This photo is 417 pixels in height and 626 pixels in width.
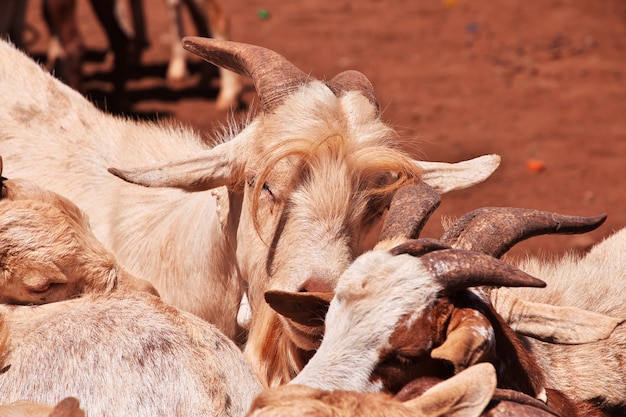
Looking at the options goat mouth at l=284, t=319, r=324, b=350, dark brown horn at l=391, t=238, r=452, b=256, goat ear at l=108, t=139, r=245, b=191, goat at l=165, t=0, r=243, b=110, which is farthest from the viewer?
goat at l=165, t=0, r=243, b=110

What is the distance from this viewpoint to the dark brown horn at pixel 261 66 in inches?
167

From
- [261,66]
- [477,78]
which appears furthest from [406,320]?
[477,78]

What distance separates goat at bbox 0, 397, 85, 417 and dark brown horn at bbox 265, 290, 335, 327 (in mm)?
832

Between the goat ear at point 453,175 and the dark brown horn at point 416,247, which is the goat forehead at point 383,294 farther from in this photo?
the goat ear at point 453,175

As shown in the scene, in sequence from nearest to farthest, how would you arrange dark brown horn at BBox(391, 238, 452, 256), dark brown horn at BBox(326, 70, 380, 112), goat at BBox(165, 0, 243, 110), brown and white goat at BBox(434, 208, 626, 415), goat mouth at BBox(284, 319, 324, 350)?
dark brown horn at BBox(391, 238, 452, 256) → brown and white goat at BBox(434, 208, 626, 415) → goat mouth at BBox(284, 319, 324, 350) → dark brown horn at BBox(326, 70, 380, 112) → goat at BBox(165, 0, 243, 110)

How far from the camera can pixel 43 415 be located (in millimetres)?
3082

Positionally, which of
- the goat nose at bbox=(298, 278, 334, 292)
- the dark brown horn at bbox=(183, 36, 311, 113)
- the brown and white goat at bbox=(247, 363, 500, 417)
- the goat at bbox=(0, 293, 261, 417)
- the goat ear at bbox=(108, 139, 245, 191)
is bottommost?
the goat at bbox=(0, 293, 261, 417)

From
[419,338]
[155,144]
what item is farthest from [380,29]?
[419,338]

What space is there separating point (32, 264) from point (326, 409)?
1769mm

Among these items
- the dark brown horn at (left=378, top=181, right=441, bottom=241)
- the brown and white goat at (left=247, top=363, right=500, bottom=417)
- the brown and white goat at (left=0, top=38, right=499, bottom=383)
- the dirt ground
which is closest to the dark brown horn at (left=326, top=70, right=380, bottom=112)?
the brown and white goat at (left=0, top=38, right=499, bottom=383)

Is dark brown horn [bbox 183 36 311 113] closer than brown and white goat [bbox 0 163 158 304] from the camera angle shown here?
No

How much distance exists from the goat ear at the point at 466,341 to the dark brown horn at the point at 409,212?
49 cm

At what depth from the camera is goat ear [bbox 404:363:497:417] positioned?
272 cm

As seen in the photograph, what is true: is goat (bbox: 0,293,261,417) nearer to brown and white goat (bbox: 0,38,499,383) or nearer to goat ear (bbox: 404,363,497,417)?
brown and white goat (bbox: 0,38,499,383)
